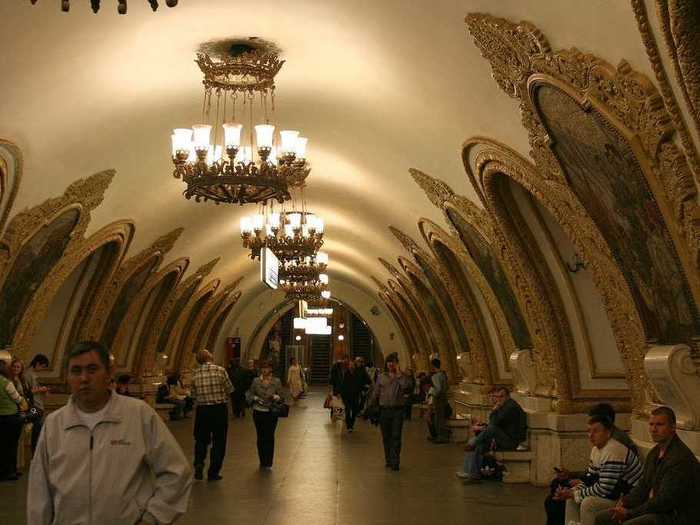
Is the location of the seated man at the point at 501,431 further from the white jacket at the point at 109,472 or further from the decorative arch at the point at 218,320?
the decorative arch at the point at 218,320

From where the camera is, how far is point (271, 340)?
46250 mm

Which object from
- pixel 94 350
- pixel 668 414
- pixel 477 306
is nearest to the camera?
pixel 94 350

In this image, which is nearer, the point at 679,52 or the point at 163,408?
the point at 679,52

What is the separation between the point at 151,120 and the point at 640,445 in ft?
20.1

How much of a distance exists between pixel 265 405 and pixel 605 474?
6.12 m

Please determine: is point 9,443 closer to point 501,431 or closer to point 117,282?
point 501,431

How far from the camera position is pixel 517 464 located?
11.6 metres

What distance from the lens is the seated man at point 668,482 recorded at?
5.78m

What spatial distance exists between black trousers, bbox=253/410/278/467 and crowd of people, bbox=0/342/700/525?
1 centimetres

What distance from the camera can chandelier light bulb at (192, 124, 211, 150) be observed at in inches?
390

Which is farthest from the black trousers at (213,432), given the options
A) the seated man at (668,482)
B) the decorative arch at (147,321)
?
the decorative arch at (147,321)

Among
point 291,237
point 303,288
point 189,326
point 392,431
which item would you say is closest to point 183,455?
point 392,431

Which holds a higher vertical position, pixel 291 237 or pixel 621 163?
→ pixel 291 237

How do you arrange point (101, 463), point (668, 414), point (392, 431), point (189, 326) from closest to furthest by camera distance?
1. point (101, 463)
2. point (668, 414)
3. point (392, 431)
4. point (189, 326)
